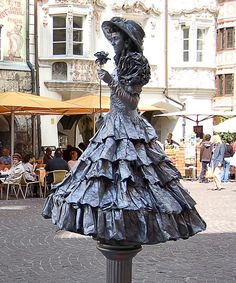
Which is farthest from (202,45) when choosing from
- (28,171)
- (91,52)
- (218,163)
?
(28,171)

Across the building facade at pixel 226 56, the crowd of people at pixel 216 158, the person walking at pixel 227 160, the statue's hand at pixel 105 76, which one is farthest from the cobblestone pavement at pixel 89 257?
Result: the building facade at pixel 226 56

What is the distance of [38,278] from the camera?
23.2ft

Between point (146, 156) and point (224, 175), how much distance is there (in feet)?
59.1

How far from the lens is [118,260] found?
159 inches

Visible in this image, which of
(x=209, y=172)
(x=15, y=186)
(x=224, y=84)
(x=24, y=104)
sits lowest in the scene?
(x=209, y=172)

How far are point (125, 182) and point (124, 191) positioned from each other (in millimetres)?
61

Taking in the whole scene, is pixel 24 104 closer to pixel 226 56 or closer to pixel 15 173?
pixel 15 173

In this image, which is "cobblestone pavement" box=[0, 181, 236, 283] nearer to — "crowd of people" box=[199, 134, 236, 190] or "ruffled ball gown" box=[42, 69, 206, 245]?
"ruffled ball gown" box=[42, 69, 206, 245]

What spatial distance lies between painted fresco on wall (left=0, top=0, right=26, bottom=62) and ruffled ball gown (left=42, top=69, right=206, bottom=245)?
1817 cm

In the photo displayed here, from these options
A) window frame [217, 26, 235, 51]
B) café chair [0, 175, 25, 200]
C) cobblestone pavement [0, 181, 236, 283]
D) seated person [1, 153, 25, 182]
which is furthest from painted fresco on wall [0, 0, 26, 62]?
window frame [217, 26, 235, 51]

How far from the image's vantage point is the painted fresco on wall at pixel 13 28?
21.7 metres

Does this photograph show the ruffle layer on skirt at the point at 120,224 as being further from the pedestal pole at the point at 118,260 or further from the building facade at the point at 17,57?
the building facade at the point at 17,57

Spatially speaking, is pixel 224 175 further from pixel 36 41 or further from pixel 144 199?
pixel 144 199

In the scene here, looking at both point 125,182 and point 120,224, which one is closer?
point 120,224
